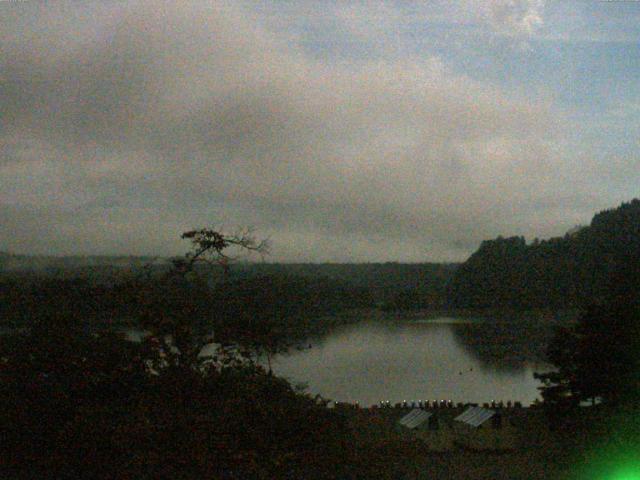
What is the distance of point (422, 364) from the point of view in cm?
3616

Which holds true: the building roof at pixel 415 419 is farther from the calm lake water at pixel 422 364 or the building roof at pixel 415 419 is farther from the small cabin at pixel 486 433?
the calm lake water at pixel 422 364

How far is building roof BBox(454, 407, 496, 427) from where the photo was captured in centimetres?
1555

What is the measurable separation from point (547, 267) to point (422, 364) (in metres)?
19.5

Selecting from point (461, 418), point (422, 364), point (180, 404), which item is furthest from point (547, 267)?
point (180, 404)

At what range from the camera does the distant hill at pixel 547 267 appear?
151 ft

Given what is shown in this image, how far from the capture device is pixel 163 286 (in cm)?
895

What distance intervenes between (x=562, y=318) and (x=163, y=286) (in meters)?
38.0

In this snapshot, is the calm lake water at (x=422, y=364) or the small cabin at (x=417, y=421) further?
the calm lake water at (x=422, y=364)

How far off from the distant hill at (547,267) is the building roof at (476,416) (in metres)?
26.3

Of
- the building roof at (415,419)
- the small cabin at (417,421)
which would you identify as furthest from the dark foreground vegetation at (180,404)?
the building roof at (415,419)

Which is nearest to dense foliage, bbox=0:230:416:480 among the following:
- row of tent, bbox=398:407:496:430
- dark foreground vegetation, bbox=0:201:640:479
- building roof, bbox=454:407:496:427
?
dark foreground vegetation, bbox=0:201:640:479

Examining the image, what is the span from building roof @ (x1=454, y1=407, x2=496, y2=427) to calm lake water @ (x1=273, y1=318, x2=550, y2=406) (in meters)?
3.52

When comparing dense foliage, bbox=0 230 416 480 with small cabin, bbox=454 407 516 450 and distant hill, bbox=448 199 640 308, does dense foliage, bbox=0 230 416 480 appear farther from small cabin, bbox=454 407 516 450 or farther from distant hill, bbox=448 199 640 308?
distant hill, bbox=448 199 640 308

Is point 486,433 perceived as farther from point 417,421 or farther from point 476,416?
point 417,421
